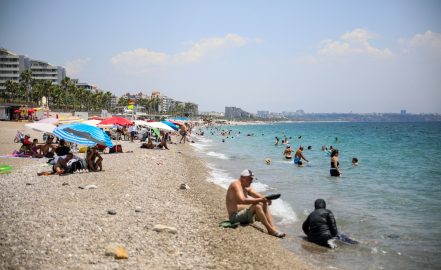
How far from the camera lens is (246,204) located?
6090mm

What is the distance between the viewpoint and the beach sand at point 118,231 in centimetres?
422

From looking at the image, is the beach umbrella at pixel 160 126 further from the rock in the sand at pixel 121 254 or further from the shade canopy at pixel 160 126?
A: the rock in the sand at pixel 121 254

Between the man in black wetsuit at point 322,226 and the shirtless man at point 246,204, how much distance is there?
72cm

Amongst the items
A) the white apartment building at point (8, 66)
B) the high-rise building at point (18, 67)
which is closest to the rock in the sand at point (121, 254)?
the high-rise building at point (18, 67)

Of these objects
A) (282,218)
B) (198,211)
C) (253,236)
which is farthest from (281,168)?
(253,236)

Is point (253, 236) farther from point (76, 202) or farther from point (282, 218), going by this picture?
point (76, 202)

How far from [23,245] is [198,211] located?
418cm

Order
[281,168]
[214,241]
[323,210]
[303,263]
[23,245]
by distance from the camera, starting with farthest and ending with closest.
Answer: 1. [281,168]
2. [323,210]
3. [214,241]
4. [303,263]
5. [23,245]

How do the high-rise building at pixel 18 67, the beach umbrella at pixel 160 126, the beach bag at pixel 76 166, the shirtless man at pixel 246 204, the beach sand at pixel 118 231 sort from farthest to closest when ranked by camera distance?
the high-rise building at pixel 18 67 < the beach umbrella at pixel 160 126 < the beach bag at pixel 76 166 < the shirtless man at pixel 246 204 < the beach sand at pixel 118 231

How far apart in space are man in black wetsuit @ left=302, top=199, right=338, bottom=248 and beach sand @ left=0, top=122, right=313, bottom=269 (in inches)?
31.9

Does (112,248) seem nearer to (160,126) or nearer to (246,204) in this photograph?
(246,204)

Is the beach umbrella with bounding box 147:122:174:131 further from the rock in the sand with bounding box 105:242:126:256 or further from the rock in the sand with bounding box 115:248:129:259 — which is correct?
the rock in the sand with bounding box 115:248:129:259

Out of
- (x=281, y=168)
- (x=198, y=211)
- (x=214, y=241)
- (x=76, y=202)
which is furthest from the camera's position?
(x=281, y=168)

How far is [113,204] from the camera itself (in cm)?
717
